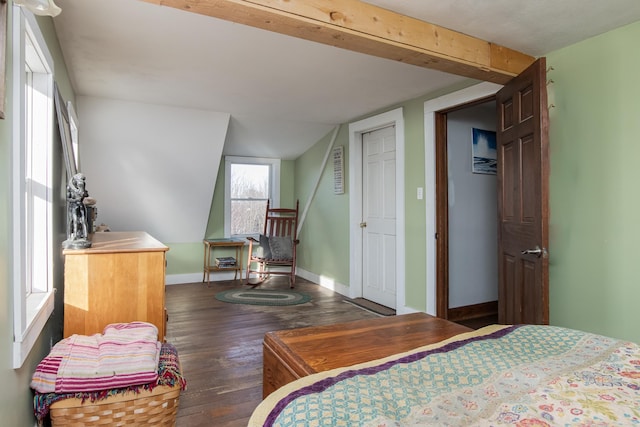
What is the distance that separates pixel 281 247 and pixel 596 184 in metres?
3.67

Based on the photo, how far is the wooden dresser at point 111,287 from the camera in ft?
6.53

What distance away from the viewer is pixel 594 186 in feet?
7.36

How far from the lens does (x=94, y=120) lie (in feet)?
12.6

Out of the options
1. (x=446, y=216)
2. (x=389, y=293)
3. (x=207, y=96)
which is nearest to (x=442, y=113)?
(x=446, y=216)

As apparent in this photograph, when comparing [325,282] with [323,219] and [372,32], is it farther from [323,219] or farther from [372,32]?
[372,32]

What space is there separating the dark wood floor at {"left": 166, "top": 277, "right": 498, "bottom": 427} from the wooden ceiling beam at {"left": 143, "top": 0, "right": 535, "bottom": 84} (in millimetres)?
1890

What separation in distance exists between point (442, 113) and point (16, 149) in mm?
3060

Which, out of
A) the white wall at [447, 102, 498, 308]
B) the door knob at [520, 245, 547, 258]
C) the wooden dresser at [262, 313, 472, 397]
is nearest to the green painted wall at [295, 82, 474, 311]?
the white wall at [447, 102, 498, 308]

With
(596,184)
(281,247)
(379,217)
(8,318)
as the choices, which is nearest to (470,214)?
(379,217)

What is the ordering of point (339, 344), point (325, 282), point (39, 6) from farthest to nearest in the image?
point (325, 282) < point (339, 344) < point (39, 6)

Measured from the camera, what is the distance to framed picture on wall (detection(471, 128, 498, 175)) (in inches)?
151

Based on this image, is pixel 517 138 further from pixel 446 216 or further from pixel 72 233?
pixel 72 233

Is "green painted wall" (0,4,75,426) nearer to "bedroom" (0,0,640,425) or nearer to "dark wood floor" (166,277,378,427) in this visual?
"bedroom" (0,0,640,425)

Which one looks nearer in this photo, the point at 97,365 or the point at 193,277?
the point at 97,365
